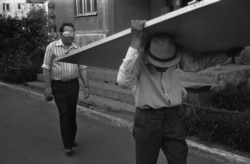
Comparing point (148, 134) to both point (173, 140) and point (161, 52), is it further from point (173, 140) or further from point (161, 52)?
point (161, 52)

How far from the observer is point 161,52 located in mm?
2506

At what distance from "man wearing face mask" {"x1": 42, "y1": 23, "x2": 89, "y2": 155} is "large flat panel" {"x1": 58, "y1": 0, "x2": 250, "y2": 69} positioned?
4.36ft

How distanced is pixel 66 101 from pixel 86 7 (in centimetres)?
919

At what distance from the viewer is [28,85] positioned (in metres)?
11.2

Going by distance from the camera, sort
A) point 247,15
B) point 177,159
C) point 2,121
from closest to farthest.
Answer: point 247,15
point 177,159
point 2,121

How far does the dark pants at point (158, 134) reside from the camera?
272 cm

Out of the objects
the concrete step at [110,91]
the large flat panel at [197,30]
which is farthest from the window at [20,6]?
the large flat panel at [197,30]

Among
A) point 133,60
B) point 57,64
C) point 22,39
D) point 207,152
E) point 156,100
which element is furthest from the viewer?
point 22,39

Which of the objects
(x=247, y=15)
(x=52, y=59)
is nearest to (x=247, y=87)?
(x=52, y=59)

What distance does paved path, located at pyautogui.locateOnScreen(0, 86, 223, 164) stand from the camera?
462cm

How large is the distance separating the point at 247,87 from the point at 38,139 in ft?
13.0

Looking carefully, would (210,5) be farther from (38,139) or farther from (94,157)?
(38,139)

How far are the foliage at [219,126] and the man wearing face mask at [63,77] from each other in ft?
5.88

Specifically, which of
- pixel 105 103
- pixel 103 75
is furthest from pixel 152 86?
pixel 103 75
